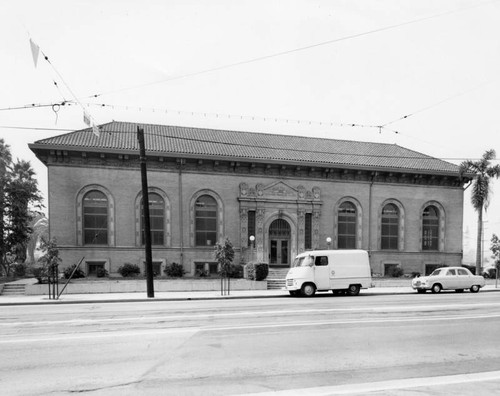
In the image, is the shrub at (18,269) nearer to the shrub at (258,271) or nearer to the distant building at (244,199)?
the distant building at (244,199)

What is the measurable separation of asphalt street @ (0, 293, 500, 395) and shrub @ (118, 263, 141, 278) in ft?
45.3

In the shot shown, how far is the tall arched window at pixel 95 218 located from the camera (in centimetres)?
2714

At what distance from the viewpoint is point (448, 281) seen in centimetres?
2269

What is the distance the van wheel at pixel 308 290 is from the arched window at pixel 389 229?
15.7 m

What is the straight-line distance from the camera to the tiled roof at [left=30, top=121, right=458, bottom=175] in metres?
27.4

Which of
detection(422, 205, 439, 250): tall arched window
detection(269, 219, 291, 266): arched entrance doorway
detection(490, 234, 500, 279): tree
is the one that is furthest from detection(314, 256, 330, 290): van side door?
detection(422, 205, 439, 250): tall arched window

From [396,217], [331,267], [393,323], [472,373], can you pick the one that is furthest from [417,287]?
[472,373]

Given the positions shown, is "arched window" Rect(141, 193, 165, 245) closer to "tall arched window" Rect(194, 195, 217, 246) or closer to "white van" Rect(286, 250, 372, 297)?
"tall arched window" Rect(194, 195, 217, 246)

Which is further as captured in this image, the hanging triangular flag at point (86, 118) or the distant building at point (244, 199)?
the distant building at point (244, 199)

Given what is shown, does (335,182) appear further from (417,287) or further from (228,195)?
(417,287)

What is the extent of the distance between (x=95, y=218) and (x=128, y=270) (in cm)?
479

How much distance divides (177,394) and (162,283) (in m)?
18.3

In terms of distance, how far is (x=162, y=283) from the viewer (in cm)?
2273

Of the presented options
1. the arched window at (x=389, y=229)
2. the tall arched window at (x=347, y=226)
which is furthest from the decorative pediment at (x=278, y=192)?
the arched window at (x=389, y=229)
